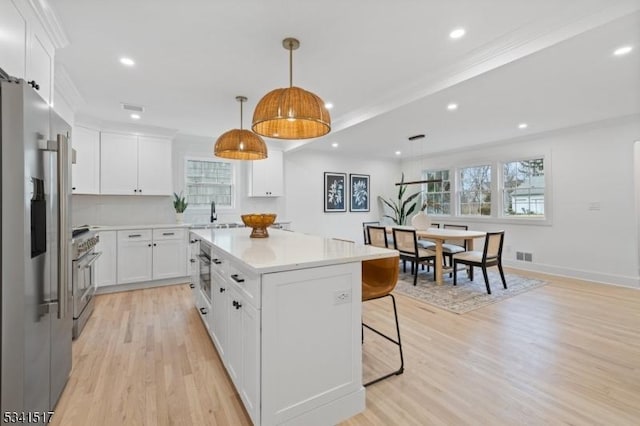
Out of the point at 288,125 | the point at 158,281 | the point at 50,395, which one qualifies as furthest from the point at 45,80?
the point at 158,281

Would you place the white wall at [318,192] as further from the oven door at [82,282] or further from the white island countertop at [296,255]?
the white island countertop at [296,255]

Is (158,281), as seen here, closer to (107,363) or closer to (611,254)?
(107,363)

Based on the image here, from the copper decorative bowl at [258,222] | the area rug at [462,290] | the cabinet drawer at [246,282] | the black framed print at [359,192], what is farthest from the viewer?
the black framed print at [359,192]

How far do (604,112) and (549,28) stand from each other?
2867mm

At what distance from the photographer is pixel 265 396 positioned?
143 centimetres

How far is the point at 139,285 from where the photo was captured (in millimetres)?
4367

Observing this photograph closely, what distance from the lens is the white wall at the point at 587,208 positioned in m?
4.18

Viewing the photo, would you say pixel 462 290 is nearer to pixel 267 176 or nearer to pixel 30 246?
pixel 267 176

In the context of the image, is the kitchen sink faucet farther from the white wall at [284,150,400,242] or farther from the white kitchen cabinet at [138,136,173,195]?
the white wall at [284,150,400,242]

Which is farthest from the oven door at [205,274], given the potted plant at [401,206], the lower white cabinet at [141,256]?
the potted plant at [401,206]

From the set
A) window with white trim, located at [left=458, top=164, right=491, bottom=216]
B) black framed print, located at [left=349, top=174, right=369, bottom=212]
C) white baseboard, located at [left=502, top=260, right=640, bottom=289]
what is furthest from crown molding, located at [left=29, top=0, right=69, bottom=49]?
white baseboard, located at [left=502, top=260, right=640, bottom=289]

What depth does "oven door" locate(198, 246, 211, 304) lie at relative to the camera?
2545 mm

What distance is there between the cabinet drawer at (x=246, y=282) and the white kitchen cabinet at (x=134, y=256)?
3134mm

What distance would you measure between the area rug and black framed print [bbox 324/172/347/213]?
240 cm
